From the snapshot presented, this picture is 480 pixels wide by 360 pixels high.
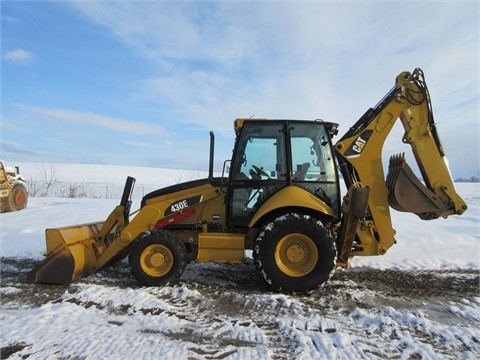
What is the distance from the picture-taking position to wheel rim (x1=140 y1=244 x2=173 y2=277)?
556 centimetres

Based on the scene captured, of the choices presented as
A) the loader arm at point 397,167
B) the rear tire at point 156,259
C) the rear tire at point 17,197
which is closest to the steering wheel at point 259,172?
the loader arm at point 397,167

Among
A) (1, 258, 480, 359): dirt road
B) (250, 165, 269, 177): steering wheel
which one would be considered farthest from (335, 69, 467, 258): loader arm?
(250, 165, 269, 177): steering wheel

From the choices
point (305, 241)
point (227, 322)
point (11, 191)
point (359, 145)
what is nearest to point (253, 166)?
point (305, 241)

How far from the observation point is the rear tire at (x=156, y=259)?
18.1 feet

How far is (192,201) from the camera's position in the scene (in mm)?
6012

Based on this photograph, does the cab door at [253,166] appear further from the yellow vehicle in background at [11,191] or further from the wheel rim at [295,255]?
the yellow vehicle in background at [11,191]

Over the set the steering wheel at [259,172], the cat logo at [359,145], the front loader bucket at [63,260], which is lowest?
the front loader bucket at [63,260]

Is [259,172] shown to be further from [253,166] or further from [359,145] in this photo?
[359,145]

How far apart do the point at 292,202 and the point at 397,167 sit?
174 centimetres

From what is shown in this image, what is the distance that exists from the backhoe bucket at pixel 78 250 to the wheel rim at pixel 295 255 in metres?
2.45

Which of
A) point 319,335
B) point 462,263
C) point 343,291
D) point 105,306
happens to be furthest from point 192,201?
point 462,263

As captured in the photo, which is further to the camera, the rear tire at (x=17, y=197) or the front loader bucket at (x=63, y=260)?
the rear tire at (x=17, y=197)

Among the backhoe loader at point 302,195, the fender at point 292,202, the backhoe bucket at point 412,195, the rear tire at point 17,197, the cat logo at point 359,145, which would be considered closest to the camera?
the fender at point 292,202

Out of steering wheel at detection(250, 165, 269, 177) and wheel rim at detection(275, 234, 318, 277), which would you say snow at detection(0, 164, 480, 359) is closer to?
wheel rim at detection(275, 234, 318, 277)
